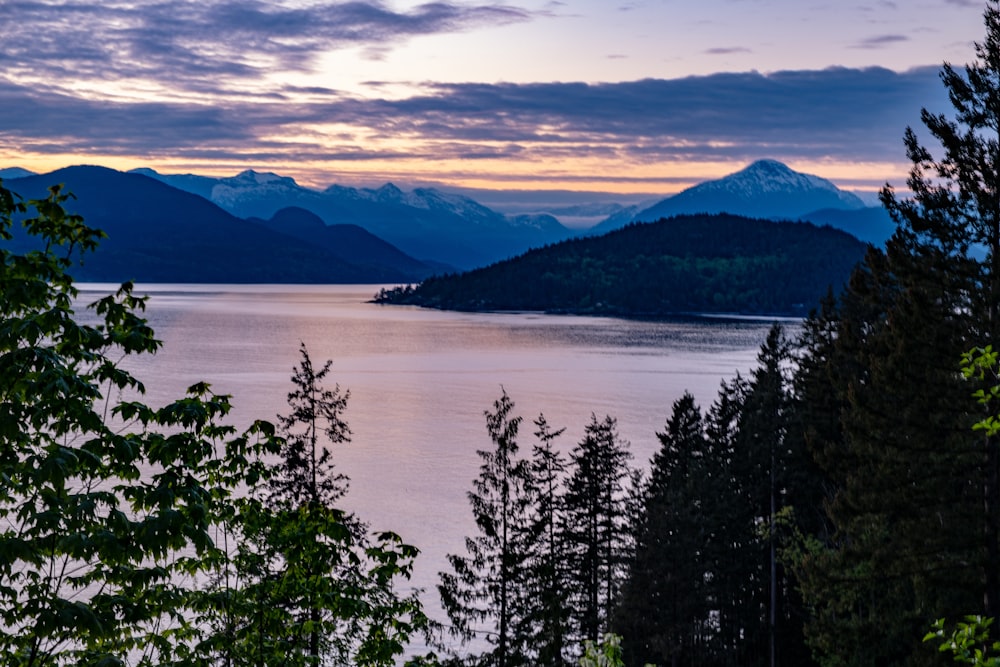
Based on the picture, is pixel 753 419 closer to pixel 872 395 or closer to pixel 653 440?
pixel 872 395

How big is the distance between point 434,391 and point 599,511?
263 feet

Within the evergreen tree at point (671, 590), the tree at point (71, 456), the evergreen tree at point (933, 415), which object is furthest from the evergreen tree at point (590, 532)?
the tree at point (71, 456)

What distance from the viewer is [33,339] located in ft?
25.8

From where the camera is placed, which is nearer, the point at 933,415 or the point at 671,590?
the point at 933,415

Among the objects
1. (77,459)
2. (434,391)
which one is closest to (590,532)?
(77,459)

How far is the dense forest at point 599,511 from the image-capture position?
846 centimetres

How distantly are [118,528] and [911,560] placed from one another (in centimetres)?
2155

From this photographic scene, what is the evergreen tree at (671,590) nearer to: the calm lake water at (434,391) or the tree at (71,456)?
the calm lake water at (434,391)

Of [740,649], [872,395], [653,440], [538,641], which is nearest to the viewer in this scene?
[872,395]

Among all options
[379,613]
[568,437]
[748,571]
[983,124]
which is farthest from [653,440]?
[379,613]

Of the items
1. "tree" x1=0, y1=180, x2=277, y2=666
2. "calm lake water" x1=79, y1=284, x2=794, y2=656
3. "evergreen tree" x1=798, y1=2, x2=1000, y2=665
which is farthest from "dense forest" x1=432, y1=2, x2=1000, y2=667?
"calm lake water" x1=79, y1=284, x2=794, y2=656

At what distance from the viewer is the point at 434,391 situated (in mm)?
123188

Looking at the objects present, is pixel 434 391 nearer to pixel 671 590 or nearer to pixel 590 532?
pixel 590 532

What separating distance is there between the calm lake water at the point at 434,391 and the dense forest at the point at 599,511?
38.6 ft
